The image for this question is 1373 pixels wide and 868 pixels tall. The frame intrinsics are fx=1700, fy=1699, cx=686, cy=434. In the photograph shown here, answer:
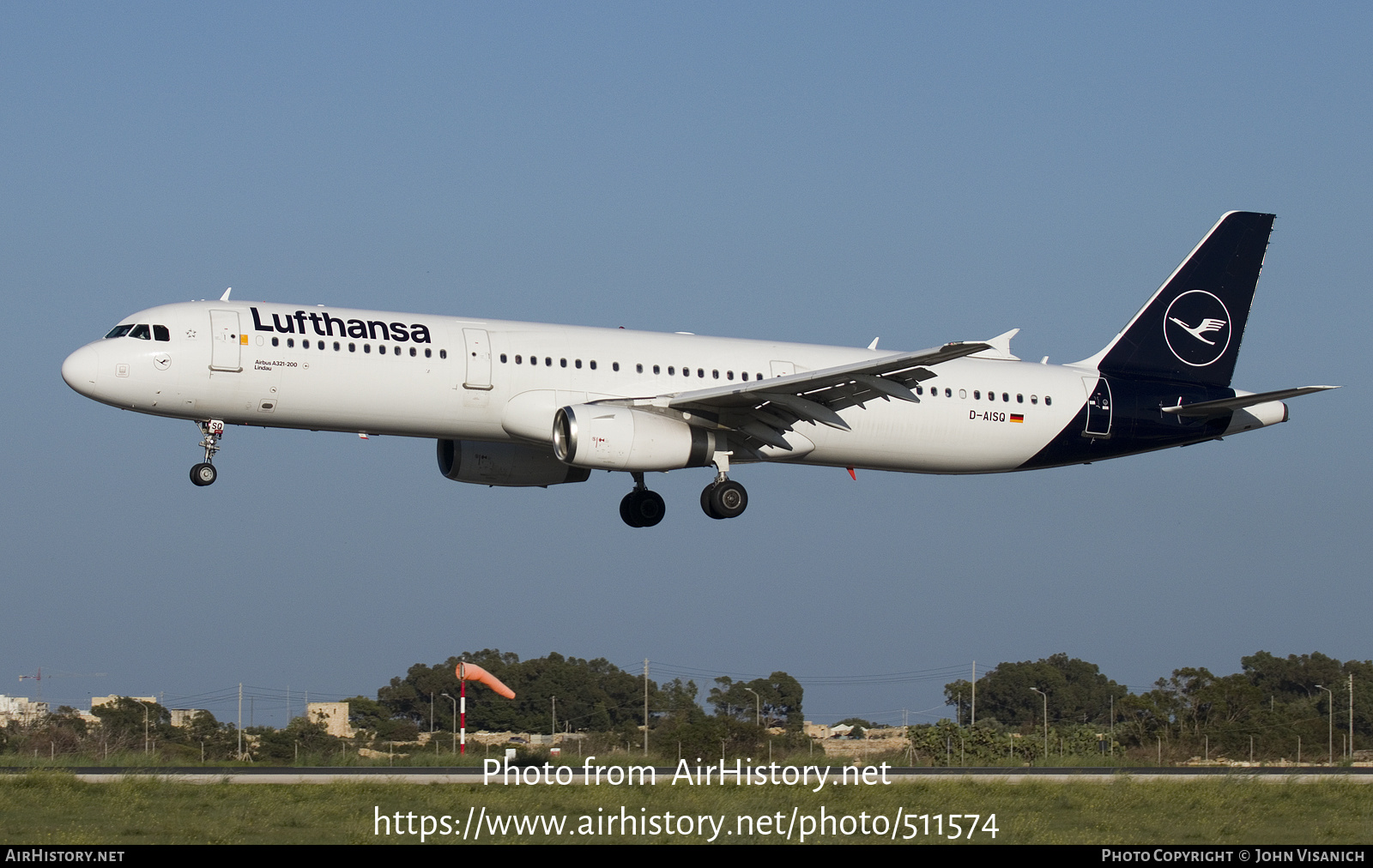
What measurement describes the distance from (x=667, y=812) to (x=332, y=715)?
169 ft

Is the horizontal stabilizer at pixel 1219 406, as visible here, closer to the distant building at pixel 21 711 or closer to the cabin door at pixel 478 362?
the cabin door at pixel 478 362

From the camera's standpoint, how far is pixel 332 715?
7462cm

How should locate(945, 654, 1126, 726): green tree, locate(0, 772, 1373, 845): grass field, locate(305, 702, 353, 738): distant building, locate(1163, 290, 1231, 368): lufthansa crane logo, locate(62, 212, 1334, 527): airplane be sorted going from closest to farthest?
locate(0, 772, 1373, 845): grass field
locate(62, 212, 1334, 527): airplane
locate(1163, 290, 1231, 368): lufthansa crane logo
locate(305, 702, 353, 738): distant building
locate(945, 654, 1126, 726): green tree

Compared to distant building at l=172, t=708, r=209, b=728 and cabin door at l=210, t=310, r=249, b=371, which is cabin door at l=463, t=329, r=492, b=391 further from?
distant building at l=172, t=708, r=209, b=728

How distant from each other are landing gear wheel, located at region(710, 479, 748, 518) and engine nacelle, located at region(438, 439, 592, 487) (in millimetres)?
4117

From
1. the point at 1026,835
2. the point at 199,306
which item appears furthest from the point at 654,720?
the point at 1026,835

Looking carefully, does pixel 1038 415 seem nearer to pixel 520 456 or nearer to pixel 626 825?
pixel 520 456

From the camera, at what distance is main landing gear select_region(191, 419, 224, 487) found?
38.0 metres

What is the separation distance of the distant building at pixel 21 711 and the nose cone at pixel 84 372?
19680mm

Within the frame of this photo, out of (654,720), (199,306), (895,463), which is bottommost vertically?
(654,720)

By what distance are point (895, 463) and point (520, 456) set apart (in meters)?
9.54

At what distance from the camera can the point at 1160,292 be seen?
47.9 metres

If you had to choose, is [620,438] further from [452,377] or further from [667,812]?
[667,812]

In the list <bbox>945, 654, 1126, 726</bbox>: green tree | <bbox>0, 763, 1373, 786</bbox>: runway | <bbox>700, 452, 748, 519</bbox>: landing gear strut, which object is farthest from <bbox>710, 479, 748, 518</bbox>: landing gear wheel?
<bbox>945, 654, 1126, 726</bbox>: green tree
